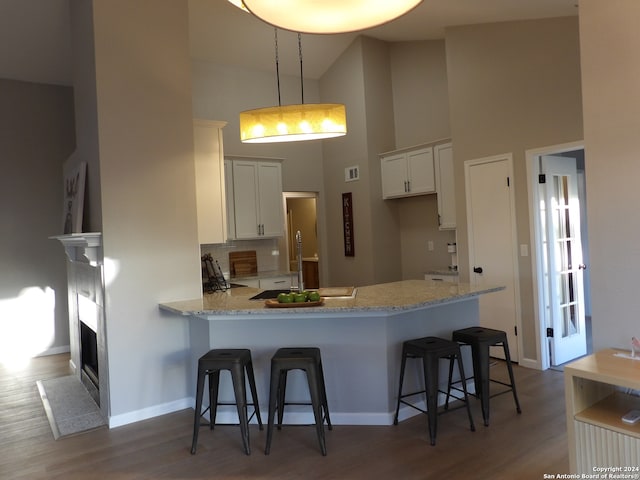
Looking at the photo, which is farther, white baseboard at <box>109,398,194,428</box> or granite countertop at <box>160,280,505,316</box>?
white baseboard at <box>109,398,194,428</box>

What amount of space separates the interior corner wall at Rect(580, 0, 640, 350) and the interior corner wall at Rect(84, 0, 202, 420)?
2863 mm

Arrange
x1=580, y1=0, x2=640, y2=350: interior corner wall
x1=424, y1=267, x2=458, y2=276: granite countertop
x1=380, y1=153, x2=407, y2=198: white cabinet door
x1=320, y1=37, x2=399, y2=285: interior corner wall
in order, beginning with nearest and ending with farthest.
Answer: x1=580, y1=0, x2=640, y2=350: interior corner wall < x1=424, y1=267, x2=458, y2=276: granite countertop < x1=380, y1=153, x2=407, y2=198: white cabinet door < x1=320, y1=37, x2=399, y2=285: interior corner wall

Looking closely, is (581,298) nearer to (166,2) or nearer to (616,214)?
(616,214)

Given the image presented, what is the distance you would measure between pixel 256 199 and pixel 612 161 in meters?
4.64

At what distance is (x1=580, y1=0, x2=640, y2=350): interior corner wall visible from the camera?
2191 millimetres

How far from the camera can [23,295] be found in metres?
5.84

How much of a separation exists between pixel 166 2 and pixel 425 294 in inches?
122

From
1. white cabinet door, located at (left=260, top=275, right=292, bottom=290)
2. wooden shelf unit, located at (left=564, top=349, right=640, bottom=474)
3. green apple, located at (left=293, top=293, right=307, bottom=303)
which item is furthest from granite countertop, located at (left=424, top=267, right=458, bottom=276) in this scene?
wooden shelf unit, located at (left=564, top=349, right=640, bottom=474)

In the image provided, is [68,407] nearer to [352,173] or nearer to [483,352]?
[483,352]

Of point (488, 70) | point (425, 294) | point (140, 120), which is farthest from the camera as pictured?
point (488, 70)

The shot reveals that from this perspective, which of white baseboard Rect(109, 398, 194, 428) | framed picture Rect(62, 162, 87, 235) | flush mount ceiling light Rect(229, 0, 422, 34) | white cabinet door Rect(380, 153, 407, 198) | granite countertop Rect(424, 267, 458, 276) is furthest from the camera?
white cabinet door Rect(380, 153, 407, 198)

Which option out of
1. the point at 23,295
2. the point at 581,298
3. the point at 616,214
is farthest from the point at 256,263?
the point at 616,214

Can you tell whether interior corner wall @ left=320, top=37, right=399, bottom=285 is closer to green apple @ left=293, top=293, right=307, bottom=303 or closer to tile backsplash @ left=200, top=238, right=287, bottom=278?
tile backsplash @ left=200, top=238, right=287, bottom=278

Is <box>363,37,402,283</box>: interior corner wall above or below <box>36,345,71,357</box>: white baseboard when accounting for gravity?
above
